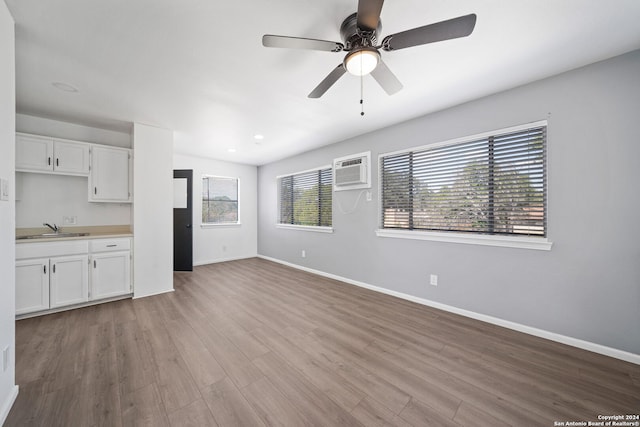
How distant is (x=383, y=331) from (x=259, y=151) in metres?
3.98

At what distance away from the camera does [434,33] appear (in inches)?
53.2

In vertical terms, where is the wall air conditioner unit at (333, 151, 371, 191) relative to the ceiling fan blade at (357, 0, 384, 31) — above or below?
below

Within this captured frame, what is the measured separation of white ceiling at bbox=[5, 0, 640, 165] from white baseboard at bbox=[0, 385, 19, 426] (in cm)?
246

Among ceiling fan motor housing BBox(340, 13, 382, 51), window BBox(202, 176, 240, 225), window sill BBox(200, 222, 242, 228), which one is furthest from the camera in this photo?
window BBox(202, 176, 240, 225)

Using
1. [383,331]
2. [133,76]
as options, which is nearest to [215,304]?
[383,331]

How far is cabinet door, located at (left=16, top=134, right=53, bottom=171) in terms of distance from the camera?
2866mm

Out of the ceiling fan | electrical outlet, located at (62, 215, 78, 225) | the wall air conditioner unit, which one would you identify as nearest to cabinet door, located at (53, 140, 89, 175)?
electrical outlet, located at (62, 215, 78, 225)

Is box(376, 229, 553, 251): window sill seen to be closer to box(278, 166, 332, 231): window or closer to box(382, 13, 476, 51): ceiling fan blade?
box(278, 166, 332, 231): window

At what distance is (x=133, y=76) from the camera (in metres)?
2.24

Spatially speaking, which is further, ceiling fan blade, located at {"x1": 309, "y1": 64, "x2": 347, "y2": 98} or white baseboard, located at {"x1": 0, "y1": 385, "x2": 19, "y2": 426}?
ceiling fan blade, located at {"x1": 309, "y1": 64, "x2": 347, "y2": 98}

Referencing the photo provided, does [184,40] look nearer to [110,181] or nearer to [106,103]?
[106,103]

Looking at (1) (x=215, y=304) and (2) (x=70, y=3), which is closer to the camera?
(2) (x=70, y=3)

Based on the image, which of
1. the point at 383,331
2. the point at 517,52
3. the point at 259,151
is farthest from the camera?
the point at 259,151

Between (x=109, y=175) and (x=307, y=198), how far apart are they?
10.7ft
